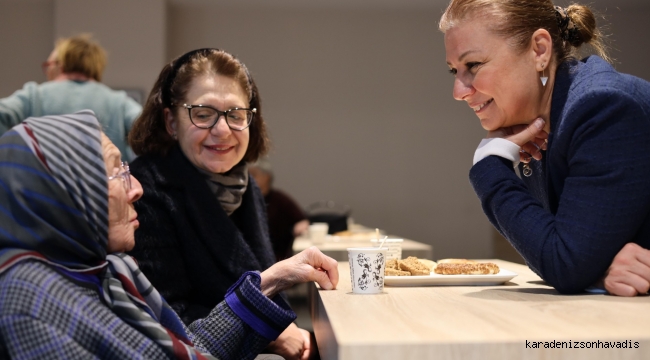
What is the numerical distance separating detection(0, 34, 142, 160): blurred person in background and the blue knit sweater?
2543 millimetres

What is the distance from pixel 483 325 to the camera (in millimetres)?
944

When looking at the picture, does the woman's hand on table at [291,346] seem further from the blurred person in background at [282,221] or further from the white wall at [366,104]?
the white wall at [366,104]

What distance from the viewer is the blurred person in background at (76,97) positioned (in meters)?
3.49

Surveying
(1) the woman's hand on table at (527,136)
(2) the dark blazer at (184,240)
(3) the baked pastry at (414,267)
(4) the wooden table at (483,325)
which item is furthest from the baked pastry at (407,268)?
(2) the dark blazer at (184,240)

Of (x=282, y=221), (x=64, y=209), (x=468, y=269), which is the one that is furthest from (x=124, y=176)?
(x=282, y=221)

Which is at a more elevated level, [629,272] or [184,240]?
[629,272]

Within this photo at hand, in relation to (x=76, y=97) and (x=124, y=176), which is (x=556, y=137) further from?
(x=76, y=97)

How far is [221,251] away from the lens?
1870mm

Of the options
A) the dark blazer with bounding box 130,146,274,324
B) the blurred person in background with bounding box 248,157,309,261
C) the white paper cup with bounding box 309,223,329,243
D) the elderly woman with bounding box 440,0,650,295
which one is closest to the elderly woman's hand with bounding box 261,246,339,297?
the dark blazer with bounding box 130,146,274,324

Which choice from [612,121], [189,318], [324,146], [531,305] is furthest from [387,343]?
[324,146]

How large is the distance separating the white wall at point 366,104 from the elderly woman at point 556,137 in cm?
639

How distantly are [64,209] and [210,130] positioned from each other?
1.10 m

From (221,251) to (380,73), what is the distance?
657 cm

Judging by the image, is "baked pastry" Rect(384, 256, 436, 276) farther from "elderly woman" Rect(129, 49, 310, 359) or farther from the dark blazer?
the dark blazer
